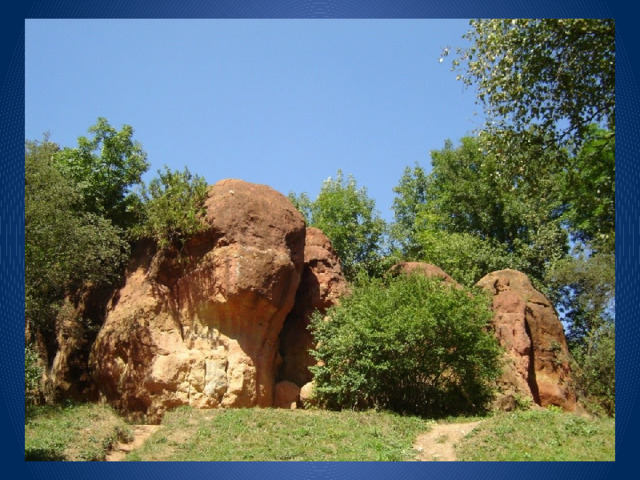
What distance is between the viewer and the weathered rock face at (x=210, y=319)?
1819 centimetres

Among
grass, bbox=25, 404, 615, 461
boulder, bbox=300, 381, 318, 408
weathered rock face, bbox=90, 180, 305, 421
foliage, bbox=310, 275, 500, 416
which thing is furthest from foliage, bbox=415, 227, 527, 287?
grass, bbox=25, 404, 615, 461

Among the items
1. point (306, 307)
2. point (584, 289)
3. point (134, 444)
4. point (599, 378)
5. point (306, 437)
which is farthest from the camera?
point (584, 289)

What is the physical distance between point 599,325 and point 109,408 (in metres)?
17.9

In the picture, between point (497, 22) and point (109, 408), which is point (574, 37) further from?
point (109, 408)

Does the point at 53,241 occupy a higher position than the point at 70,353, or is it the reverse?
the point at 53,241

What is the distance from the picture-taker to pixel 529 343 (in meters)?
21.5

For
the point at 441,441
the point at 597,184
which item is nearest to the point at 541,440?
the point at 441,441

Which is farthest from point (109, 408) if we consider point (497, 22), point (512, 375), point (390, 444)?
point (497, 22)

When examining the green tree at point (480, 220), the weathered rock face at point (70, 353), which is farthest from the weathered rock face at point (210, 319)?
the green tree at point (480, 220)

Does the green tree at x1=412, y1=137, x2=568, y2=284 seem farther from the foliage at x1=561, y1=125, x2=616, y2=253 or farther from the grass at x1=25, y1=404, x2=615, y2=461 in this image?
the grass at x1=25, y1=404, x2=615, y2=461

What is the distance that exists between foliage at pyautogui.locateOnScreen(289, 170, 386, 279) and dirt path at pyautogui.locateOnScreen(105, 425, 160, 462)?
13.3 m

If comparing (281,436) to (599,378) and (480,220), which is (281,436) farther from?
(480,220)

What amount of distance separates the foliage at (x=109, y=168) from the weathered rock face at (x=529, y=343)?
42.3 feet

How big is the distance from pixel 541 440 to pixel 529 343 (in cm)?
888
